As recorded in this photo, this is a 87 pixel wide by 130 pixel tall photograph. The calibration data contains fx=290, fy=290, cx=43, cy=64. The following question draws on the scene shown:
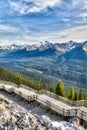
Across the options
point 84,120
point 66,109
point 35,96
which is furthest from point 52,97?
point 84,120

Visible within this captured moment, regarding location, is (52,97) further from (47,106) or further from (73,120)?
(73,120)

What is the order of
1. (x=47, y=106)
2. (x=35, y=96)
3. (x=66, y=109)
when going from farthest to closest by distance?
1. (x=35, y=96)
2. (x=47, y=106)
3. (x=66, y=109)

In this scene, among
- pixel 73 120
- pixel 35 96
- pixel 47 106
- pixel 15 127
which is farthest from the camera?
pixel 35 96

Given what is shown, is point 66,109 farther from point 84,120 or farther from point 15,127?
point 15,127

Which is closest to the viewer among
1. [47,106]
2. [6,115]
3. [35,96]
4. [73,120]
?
[6,115]

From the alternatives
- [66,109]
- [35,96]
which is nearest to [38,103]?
[35,96]

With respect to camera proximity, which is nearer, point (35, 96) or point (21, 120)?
point (21, 120)

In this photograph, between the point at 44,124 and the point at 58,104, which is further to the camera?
the point at 58,104

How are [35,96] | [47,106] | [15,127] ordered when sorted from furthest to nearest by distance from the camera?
[35,96] → [47,106] → [15,127]
